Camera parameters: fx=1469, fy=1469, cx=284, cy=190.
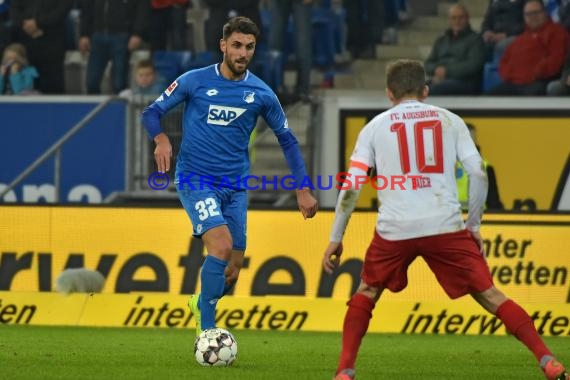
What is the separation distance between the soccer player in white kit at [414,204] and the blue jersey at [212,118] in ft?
7.09

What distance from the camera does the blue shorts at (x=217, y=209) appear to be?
10.1m

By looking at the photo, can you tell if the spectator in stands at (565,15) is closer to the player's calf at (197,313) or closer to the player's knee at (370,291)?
the player's calf at (197,313)

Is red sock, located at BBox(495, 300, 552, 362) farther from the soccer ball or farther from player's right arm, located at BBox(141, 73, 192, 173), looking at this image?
player's right arm, located at BBox(141, 73, 192, 173)

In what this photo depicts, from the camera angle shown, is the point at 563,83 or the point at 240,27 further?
the point at 563,83

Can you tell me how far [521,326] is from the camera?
826cm

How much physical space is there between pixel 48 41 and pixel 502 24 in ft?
19.6

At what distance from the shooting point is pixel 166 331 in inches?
518

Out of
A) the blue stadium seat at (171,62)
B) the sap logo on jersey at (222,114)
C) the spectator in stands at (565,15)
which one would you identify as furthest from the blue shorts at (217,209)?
the blue stadium seat at (171,62)

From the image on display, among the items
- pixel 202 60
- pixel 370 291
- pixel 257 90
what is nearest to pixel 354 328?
pixel 370 291

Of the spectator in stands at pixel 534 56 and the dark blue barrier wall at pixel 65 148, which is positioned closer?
the spectator in stands at pixel 534 56

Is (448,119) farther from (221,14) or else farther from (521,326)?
(221,14)

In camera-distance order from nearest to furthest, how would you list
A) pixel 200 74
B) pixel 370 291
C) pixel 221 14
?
pixel 370 291
pixel 200 74
pixel 221 14

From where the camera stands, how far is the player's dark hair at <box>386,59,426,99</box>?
820 cm

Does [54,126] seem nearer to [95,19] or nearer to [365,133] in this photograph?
[95,19]
